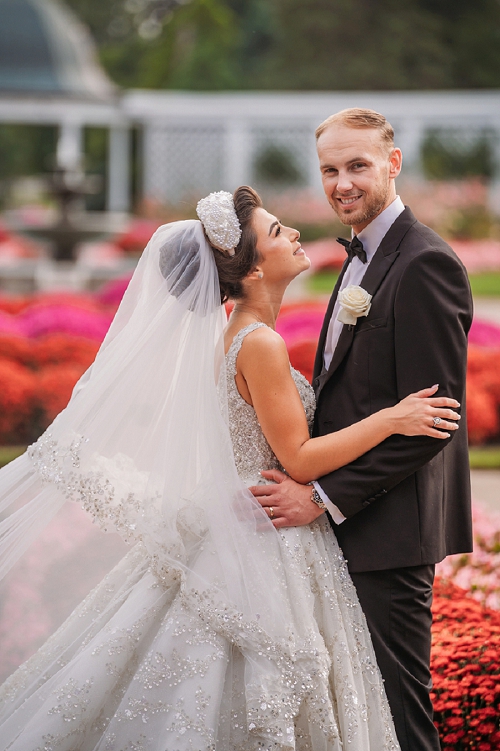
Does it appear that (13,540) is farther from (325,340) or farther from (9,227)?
(9,227)

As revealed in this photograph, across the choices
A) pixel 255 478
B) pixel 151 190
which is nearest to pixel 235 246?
pixel 255 478

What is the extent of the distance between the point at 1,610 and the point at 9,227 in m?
13.7

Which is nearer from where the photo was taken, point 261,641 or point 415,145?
point 261,641

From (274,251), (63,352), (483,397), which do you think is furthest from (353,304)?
(63,352)

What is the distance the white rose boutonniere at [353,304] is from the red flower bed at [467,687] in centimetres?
141

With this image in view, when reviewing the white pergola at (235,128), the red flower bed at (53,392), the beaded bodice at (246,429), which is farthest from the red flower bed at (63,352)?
the white pergola at (235,128)

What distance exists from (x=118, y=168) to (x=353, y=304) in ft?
78.3

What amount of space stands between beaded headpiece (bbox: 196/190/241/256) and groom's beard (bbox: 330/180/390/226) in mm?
352

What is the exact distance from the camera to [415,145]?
24156 mm

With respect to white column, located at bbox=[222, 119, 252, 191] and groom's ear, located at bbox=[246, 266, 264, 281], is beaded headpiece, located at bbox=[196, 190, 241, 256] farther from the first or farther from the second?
white column, located at bbox=[222, 119, 252, 191]

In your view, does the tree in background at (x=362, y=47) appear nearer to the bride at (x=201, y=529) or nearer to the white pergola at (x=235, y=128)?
the white pergola at (x=235, y=128)

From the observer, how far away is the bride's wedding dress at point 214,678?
2.59m

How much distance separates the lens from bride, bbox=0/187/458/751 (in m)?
2.62

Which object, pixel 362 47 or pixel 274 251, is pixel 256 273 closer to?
pixel 274 251
